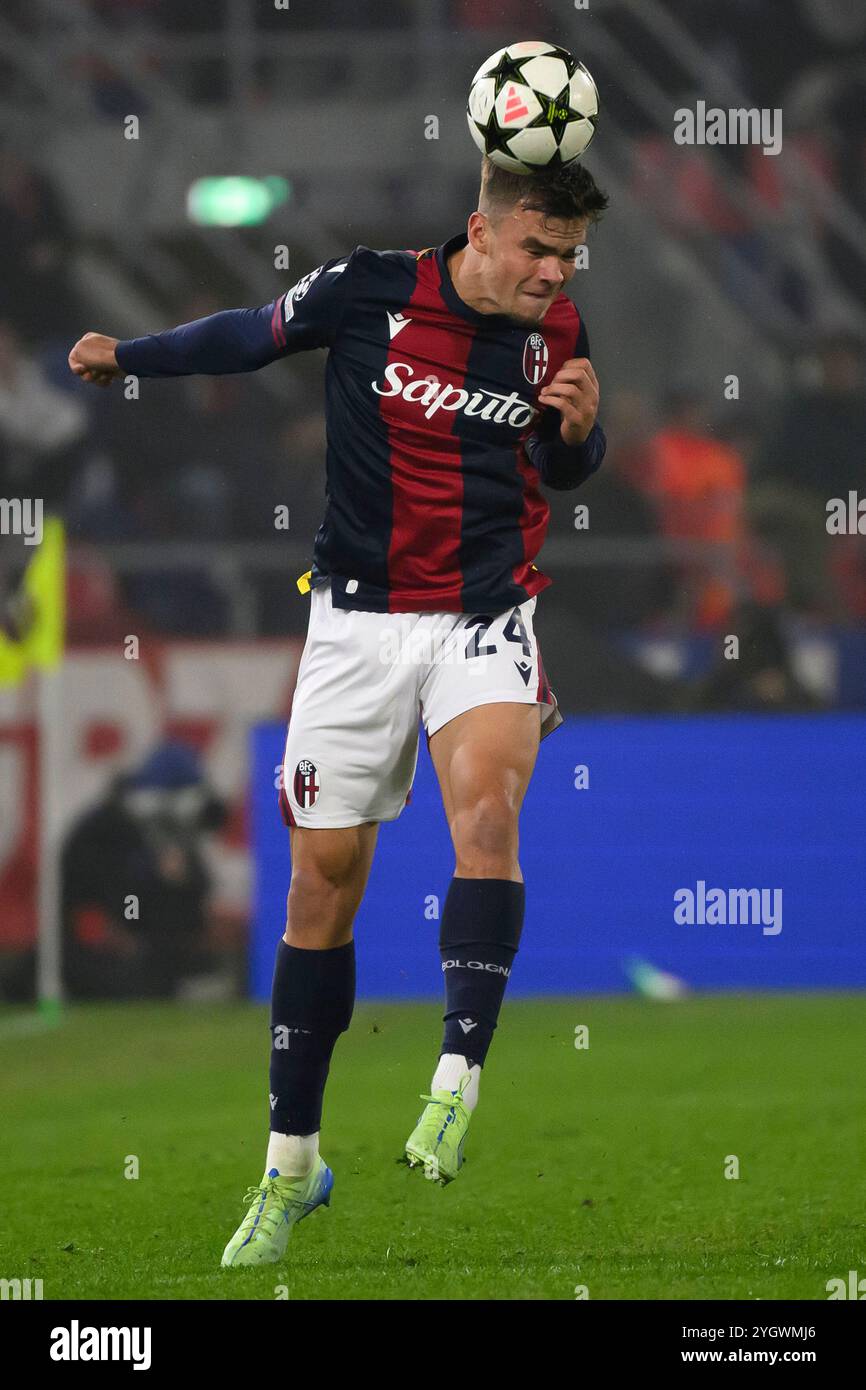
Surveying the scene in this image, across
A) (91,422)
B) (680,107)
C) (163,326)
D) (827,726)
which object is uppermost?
(680,107)

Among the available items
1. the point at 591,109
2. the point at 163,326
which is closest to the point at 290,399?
the point at 163,326

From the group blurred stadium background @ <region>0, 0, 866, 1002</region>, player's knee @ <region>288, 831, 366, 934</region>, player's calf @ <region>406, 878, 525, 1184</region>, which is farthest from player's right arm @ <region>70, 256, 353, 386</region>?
blurred stadium background @ <region>0, 0, 866, 1002</region>

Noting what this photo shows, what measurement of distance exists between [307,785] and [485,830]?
0.41 meters

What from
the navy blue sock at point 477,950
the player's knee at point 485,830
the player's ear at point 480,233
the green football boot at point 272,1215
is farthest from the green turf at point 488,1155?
the player's ear at point 480,233

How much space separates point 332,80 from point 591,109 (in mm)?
6967

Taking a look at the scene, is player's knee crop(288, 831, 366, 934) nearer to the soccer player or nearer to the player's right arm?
the soccer player

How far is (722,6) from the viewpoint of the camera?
11.1 m

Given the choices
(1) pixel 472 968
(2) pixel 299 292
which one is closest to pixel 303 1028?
(1) pixel 472 968

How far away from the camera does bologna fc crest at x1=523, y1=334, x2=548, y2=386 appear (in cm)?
416

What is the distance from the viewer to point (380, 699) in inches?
161

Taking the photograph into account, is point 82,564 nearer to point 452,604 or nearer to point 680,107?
point 680,107

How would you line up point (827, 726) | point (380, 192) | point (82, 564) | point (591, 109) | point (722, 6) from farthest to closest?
point (722, 6)
point (380, 192)
point (82, 564)
point (827, 726)
point (591, 109)

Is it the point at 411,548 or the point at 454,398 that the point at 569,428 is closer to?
the point at 454,398

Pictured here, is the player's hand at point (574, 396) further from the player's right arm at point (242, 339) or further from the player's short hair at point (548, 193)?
the player's right arm at point (242, 339)
